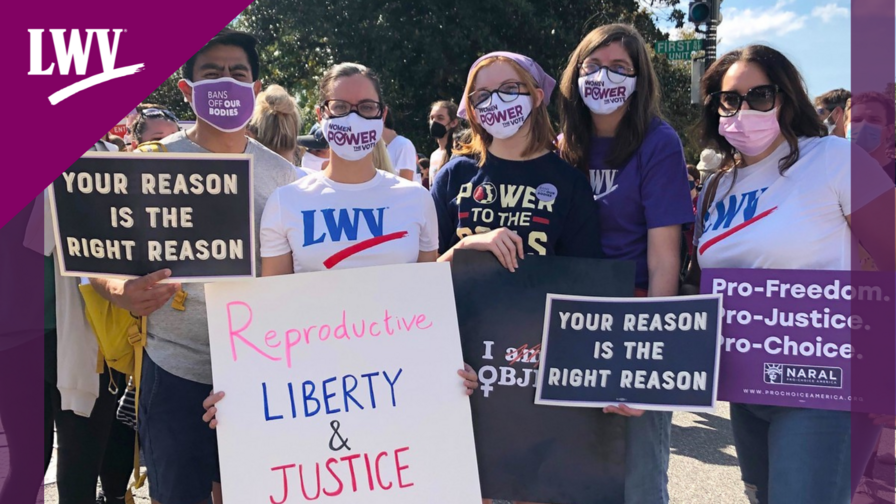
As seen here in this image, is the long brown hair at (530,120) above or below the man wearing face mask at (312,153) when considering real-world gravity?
below

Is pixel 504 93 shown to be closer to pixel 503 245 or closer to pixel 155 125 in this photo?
pixel 503 245

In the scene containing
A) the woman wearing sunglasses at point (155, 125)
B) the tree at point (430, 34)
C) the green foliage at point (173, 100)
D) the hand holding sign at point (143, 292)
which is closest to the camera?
the hand holding sign at point (143, 292)

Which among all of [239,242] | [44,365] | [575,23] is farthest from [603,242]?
[575,23]

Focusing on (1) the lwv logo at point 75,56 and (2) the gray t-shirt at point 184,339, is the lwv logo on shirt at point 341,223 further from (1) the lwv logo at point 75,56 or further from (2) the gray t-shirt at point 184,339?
(1) the lwv logo at point 75,56

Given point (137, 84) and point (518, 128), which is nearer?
point (518, 128)

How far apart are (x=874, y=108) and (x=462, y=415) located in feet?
12.7

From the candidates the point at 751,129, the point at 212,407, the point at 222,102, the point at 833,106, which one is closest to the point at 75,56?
the point at 222,102

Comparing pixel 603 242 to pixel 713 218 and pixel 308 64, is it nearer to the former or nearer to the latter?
pixel 713 218

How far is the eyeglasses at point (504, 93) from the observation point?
7.97 feet

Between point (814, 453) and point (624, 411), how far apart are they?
1.97 ft

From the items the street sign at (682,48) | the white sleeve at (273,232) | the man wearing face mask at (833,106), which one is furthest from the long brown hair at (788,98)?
the street sign at (682,48)

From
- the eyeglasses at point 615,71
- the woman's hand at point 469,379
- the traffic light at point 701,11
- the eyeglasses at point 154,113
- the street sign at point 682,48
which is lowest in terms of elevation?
the woman's hand at point 469,379

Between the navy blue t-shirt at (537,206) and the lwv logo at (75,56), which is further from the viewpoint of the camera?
the lwv logo at (75,56)

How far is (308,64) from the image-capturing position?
722 inches
